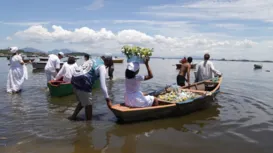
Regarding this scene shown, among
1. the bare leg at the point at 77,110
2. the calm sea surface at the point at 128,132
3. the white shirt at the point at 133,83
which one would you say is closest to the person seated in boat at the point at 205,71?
the calm sea surface at the point at 128,132

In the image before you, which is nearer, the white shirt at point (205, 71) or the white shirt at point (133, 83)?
the white shirt at point (133, 83)

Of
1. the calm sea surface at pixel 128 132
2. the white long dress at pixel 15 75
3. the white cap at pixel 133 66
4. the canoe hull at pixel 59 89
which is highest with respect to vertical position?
the white cap at pixel 133 66

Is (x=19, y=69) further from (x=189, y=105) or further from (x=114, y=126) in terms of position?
(x=189, y=105)

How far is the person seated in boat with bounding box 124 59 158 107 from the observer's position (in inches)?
261

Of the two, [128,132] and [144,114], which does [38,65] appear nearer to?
[144,114]

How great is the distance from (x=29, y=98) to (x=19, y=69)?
6.50 feet

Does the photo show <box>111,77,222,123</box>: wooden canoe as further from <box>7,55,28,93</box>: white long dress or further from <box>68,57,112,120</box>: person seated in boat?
<box>7,55,28,93</box>: white long dress

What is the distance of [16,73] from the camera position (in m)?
11.7

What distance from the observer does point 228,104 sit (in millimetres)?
10719

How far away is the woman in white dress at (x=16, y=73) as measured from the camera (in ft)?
38.0

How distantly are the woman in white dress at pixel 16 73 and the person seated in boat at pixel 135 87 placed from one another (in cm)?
693

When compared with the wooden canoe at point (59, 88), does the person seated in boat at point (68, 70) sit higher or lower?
higher

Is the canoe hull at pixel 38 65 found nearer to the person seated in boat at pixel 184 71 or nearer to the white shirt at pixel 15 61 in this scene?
the white shirt at pixel 15 61

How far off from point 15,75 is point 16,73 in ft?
0.36
